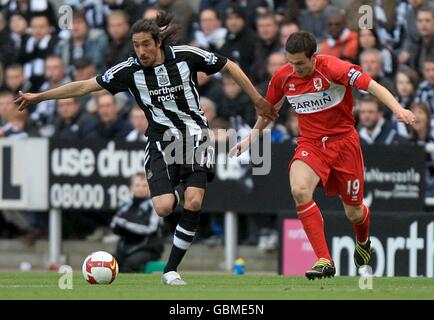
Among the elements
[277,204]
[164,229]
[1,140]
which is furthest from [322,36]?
[1,140]

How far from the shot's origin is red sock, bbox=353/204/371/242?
40.3 ft

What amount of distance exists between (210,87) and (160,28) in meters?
5.74

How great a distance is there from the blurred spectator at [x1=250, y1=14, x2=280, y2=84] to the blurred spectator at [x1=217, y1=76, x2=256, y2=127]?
0.34 m

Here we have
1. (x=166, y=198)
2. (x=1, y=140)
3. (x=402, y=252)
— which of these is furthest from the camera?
(x=1, y=140)

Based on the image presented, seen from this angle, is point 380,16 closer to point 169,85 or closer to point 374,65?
point 374,65

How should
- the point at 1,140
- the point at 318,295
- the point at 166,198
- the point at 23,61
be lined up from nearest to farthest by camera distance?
1. the point at 318,295
2. the point at 166,198
3. the point at 1,140
4. the point at 23,61

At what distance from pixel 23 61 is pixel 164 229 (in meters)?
3.95

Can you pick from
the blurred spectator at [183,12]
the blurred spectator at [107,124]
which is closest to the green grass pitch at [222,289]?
the blurred spectator at [107,124]

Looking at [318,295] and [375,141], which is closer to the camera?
[318,295]

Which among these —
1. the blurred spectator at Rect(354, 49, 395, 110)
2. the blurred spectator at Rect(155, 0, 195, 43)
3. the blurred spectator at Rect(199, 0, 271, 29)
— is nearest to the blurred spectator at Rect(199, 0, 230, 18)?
the blurred spectator at Rect(199, 0, 271, 29)

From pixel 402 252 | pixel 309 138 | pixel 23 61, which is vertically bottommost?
pixel 402 252

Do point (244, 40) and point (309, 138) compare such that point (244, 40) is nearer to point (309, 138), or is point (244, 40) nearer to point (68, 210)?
point (68, 210)

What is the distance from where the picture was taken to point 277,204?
54.2 ft

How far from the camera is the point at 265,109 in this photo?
11.8 metres
